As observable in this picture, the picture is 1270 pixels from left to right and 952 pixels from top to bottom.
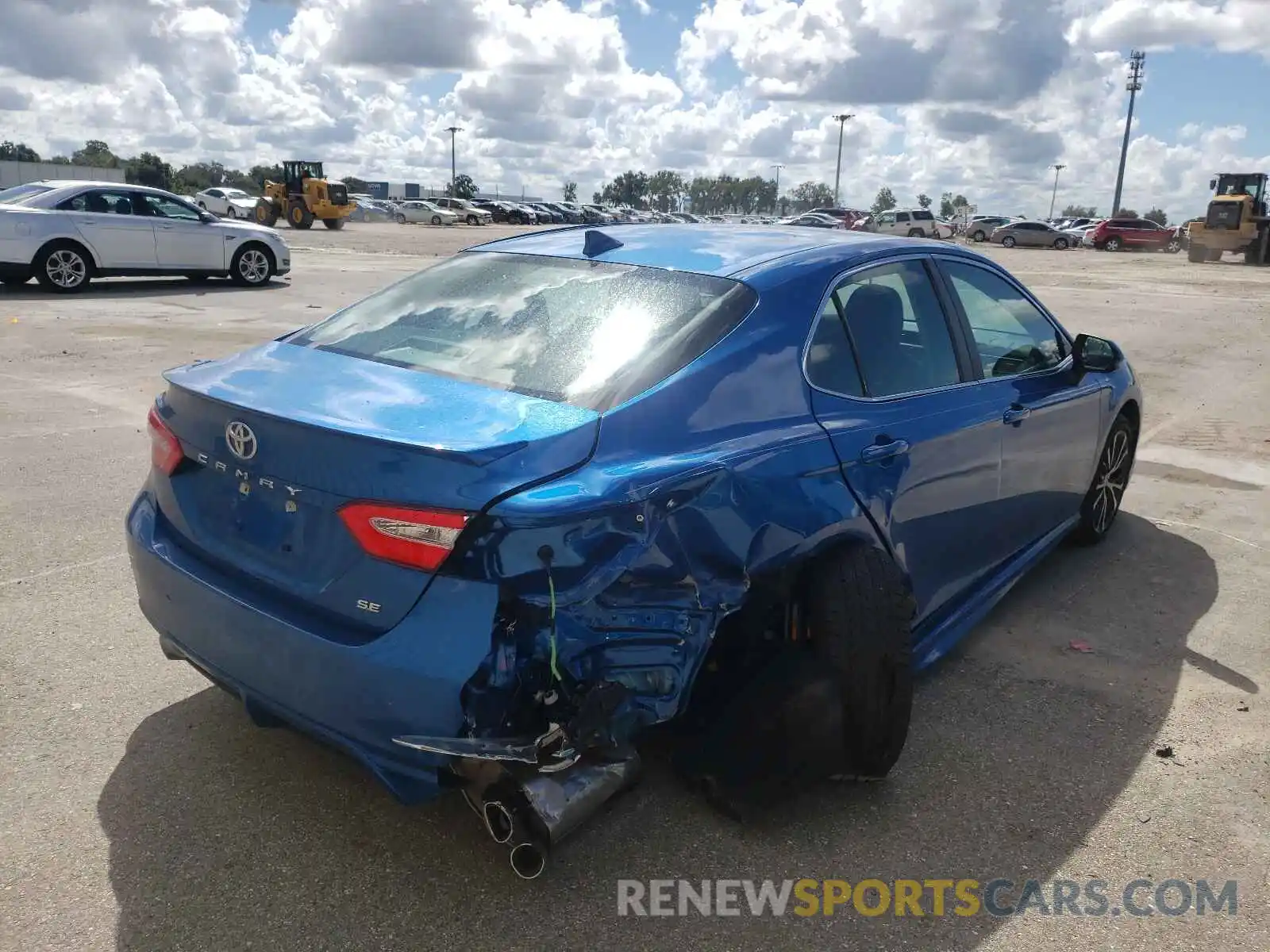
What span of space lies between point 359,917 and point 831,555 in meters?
1.51

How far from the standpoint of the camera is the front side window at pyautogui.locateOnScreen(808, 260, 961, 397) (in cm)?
311

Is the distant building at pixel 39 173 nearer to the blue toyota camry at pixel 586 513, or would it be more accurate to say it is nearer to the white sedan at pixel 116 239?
the white sedan at pixel 116 239

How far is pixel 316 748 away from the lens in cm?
308

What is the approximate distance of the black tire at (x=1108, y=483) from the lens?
4863 mm

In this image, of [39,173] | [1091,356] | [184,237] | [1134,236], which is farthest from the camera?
[39,173]

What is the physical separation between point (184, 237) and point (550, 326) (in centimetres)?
1447

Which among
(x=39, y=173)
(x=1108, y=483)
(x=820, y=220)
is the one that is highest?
(x=39, y=173)

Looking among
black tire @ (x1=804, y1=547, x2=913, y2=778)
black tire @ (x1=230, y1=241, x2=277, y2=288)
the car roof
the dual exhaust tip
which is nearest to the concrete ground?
the dual exhaust tip

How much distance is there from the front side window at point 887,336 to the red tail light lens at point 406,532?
1259 mm

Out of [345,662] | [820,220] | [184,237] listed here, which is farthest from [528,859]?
[820,220]

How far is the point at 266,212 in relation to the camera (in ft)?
135

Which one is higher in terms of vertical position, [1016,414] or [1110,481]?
Result: [1016,414]

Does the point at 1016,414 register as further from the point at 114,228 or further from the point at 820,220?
the point at 820,220

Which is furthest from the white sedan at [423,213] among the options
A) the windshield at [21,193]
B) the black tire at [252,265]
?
the windshield at [21,193]
